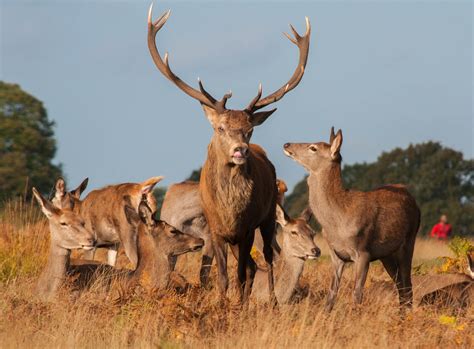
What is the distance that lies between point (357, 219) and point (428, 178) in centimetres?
3750

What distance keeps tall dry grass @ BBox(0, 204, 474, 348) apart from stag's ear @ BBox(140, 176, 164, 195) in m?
3.75

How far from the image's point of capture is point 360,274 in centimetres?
998

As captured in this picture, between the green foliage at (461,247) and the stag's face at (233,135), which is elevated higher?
the stag's face at (233,135)

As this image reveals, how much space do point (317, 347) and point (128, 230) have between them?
18.5 feet

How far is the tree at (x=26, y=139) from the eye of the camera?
1389 inches

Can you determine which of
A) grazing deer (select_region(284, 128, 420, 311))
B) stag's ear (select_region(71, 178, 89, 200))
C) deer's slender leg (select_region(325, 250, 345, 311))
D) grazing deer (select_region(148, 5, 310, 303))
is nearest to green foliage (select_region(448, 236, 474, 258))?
grazing deer (select_region(284, 128, 420, 311))

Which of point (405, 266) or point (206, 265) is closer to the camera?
point (405, 266)

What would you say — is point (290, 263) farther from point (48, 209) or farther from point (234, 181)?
point (48, 209)

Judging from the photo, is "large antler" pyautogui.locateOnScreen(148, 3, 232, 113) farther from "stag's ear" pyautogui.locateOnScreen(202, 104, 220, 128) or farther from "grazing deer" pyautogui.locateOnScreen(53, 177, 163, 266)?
"grazing deer" pyautogui.locateOnScreen(53, 177, 163, 266)

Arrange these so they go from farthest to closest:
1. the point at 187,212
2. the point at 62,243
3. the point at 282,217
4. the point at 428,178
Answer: the point at 428,178
the point at 187,212
the point at 282,217
the point at 62,243

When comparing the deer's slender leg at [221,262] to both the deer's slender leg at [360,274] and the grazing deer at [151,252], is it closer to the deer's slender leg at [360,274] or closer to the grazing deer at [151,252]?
the grazing deer at [151,252]

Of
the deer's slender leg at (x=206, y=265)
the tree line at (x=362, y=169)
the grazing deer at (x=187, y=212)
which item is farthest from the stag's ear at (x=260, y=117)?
the tree line at (x=362, y=169)

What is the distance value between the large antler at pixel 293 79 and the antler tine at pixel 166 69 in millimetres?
385

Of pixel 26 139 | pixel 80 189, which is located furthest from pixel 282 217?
pixel 26 139
